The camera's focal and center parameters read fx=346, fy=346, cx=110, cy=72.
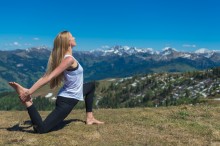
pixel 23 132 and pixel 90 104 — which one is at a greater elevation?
pixel 90 104

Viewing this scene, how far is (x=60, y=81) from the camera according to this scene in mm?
18766

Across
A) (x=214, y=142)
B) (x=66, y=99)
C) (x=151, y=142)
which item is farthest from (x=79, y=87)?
(x=214, y=142)

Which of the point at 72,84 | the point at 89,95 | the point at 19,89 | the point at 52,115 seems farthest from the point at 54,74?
the point at 89,95

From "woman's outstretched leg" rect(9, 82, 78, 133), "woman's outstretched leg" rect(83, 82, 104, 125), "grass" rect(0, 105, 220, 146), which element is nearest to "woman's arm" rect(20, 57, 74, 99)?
"woman's outstretched leg" rect(9, 82, 78, 133)

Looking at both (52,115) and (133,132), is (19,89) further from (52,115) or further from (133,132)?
(133,132)

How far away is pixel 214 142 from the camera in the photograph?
17422mm

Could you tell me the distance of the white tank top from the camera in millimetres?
18984

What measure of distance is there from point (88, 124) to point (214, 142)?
769cm

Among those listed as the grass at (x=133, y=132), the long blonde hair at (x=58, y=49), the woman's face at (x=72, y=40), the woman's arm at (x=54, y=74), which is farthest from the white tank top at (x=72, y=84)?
the grass at (x=133, y=132)

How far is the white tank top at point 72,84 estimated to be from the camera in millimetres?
18984

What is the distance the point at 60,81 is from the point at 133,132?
4.96 meters

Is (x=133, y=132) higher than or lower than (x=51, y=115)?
lower

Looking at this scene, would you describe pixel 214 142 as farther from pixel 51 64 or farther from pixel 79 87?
pixel 51 64

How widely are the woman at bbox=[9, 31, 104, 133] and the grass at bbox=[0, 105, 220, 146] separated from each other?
82cm
